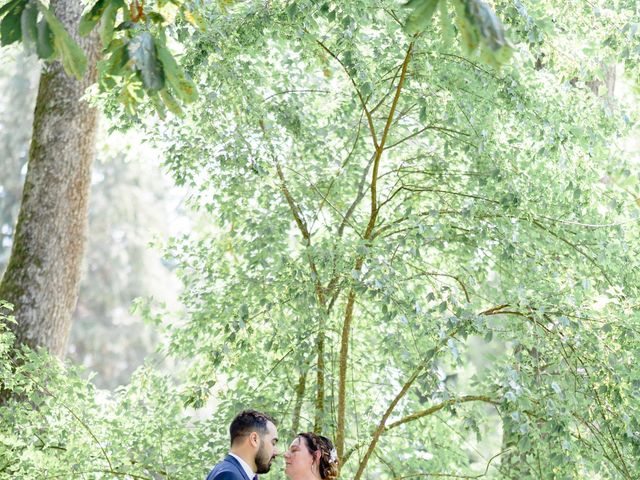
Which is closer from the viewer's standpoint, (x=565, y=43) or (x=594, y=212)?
(x=594, y=212)

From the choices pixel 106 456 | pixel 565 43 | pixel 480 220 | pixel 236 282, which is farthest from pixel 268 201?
pixel 565 43

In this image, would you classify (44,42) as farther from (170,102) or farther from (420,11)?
(420,11)

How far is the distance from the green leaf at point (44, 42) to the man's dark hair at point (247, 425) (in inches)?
73.7

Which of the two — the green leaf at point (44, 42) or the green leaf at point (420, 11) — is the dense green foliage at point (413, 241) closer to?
the green leaf at point (44, 42)

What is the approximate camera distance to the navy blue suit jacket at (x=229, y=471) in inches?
137

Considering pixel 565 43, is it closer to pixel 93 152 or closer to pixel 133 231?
pixel 93 152

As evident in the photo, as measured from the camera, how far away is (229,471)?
349cm

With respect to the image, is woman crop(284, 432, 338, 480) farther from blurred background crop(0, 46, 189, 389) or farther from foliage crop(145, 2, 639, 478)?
blurred background crop(0, 46, 189, 389)

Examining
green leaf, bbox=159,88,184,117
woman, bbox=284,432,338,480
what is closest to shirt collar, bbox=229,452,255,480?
woman, bbox=284,432,338,480

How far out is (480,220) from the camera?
4367mm

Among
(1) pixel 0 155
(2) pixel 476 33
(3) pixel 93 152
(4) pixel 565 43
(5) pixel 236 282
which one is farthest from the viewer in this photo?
(1) pixel 0 155

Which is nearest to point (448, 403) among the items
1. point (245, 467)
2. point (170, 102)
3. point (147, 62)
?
point (245, 467)

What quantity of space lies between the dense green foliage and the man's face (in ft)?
1.84

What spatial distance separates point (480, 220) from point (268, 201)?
109 centimetres
